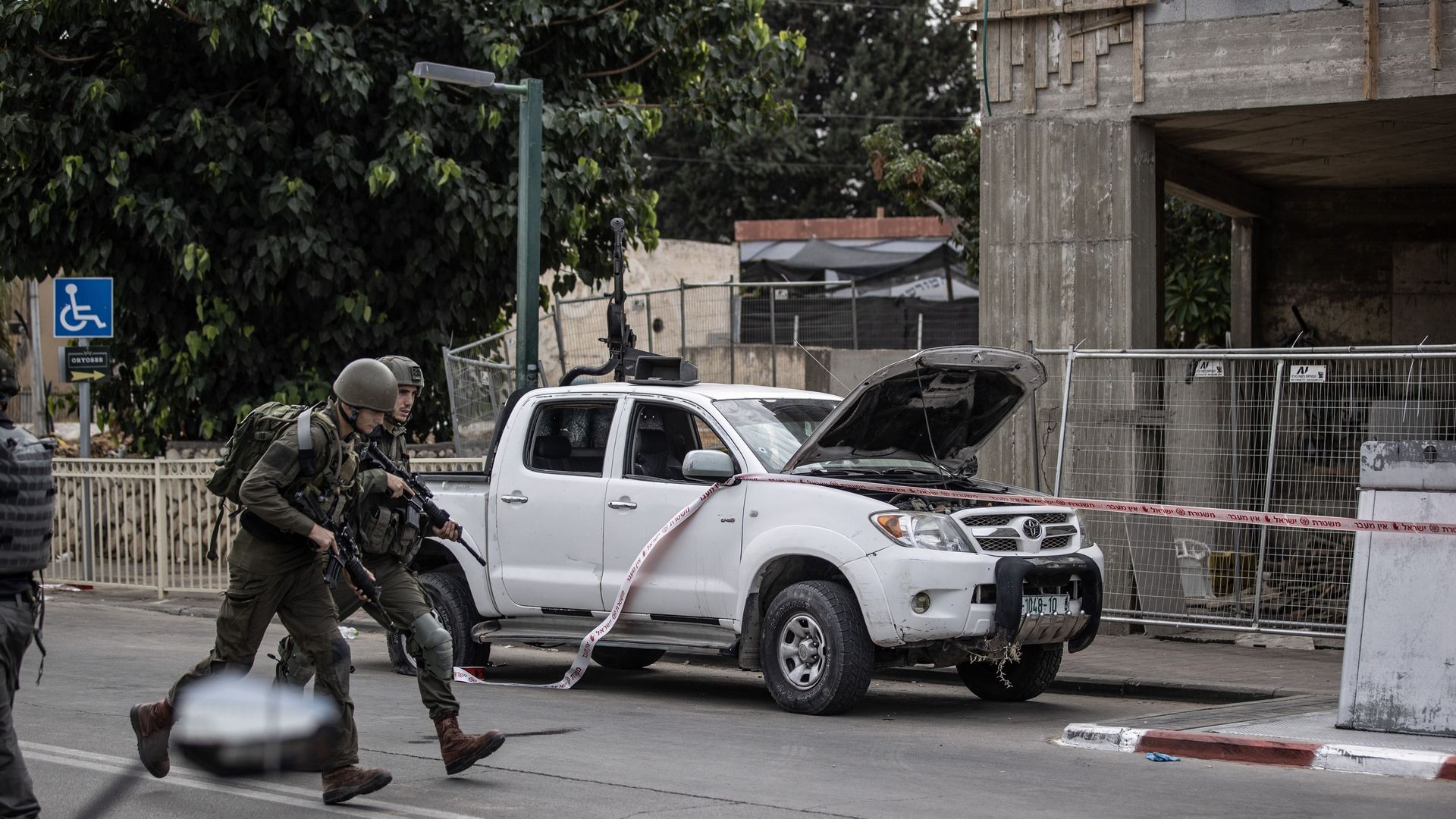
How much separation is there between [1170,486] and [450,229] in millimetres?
8556

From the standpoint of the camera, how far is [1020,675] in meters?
10.0

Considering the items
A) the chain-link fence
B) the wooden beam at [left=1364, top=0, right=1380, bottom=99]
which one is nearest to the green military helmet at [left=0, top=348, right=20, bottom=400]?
the chain-link fence

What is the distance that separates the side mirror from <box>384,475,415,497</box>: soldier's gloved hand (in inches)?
90.3

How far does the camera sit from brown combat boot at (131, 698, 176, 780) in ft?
22.5

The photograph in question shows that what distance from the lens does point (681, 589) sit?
9.79 meters

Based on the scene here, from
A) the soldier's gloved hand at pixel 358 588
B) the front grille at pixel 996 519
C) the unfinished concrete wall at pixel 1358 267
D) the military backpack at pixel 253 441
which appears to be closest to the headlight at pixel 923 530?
the front grille at pixel 996 519

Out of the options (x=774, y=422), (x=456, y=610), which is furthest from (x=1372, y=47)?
(x=456, y=610)

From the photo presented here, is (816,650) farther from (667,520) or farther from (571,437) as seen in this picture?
(571,437)

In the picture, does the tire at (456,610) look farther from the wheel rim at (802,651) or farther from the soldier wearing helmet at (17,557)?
the soldier wearing helmet at (17,557)

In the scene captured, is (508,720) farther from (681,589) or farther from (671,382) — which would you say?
(671,382)

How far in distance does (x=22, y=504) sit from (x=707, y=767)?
333 cm

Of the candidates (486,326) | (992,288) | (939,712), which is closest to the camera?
(939,712)

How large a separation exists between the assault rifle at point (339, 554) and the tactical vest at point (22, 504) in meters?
1.22

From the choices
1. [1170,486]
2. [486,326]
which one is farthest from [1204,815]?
[486,326]
